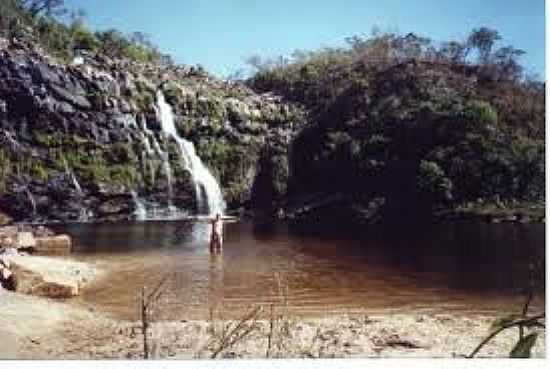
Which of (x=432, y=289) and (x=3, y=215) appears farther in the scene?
(x=3, y=215)

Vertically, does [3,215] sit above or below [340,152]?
below

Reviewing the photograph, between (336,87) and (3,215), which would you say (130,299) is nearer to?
(3,215)

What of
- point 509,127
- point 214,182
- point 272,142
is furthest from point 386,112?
point 272,142

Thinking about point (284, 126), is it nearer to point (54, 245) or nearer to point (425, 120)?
point (425, 120)

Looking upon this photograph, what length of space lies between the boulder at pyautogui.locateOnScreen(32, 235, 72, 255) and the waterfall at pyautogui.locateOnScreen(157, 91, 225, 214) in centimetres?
233

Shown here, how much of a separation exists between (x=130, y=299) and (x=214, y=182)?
424 centimetres

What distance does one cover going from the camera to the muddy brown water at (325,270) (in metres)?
3.46

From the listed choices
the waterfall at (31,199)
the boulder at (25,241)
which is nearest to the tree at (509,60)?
the boulder at (25,241)

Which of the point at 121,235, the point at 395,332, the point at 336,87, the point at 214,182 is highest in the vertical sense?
the point at 336,87

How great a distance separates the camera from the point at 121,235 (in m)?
5.30

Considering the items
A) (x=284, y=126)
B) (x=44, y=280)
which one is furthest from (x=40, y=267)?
(x=284, y=126)

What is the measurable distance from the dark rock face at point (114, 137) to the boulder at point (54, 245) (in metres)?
0.59

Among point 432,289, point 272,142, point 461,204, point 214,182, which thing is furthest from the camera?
point 272,142

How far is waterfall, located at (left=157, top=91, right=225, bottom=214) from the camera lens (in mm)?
7449
